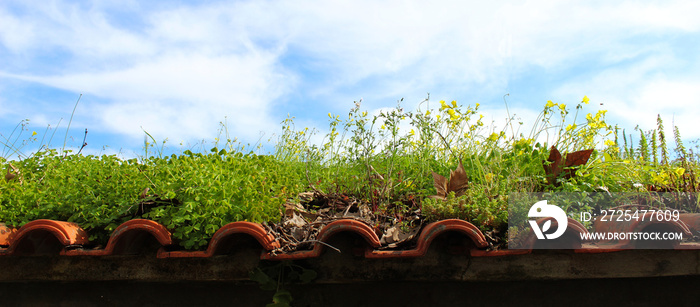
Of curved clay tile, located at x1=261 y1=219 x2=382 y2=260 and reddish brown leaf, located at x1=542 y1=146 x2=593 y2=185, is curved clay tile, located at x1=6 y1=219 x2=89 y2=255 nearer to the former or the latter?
curved clay tile, located at x1=261 y1=219 x2=382 y2=260

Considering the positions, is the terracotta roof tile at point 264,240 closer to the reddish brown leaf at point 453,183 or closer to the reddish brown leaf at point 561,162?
the reddish brown leaf at point 453,183

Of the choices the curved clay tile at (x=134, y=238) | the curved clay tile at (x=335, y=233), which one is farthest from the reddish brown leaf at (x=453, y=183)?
the curved clay tile at (x=134, y=238)

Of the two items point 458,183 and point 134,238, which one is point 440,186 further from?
point 134,238

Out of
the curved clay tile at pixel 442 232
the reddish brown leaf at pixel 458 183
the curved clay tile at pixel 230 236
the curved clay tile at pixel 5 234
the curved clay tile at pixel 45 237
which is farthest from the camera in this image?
the reddish brown leaf at pixel 458 183

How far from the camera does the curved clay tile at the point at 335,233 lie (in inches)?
114

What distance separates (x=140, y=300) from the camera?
3713mm

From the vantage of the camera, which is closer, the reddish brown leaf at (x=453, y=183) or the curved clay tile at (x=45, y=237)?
the curved clay tile at (x=45, y=237)

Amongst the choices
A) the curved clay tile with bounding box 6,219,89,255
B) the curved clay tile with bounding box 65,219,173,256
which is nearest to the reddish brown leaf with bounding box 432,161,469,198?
the curved clay tile with bounding box 65,219,173,256

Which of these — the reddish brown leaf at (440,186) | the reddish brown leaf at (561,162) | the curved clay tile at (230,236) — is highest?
the reddish brown leaf at (561,162)

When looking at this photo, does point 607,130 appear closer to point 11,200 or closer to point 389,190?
point 389,190

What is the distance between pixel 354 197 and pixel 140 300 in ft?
6.26

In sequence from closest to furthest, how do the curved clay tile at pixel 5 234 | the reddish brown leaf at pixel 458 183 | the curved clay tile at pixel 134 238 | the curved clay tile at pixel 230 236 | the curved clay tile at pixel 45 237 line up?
the curved clay tile at pixel 230 236, the curved clay tile at pixel 134 238, the curved clay tile at pixel 45 237, the curved clay tile at pixel 5 234, the reddish brown leaf at pixel 458 183

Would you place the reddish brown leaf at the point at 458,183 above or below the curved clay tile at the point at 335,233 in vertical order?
above

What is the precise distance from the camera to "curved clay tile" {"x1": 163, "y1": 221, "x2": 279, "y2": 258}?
2980 millimetres
